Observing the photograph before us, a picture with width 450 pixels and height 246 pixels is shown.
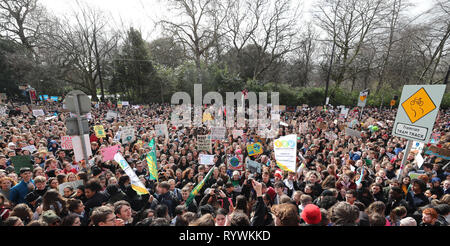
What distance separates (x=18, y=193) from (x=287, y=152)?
5.57m

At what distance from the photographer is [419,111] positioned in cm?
379

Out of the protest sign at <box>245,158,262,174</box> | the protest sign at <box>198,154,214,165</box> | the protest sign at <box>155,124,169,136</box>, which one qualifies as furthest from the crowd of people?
the protest sign at <box>155,124,169,136</box>

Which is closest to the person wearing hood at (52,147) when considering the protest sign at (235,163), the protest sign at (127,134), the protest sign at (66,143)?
the protest sign at (66,143)

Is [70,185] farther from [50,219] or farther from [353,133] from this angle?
[353,133]

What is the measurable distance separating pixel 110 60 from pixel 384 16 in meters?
36.0

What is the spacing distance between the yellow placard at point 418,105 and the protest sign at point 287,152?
6.83ft

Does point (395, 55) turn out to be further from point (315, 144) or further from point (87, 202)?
point (87, 202)

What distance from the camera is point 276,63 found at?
1334 inches

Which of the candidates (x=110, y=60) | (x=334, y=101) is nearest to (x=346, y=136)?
(x=334, y=101)

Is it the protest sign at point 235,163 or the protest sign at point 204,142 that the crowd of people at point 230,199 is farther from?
the protest sign at point 204,142

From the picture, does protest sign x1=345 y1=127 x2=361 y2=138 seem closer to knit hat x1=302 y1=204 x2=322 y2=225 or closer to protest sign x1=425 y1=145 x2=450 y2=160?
protest sign x1=425 y1=145 x2=450 y2=160

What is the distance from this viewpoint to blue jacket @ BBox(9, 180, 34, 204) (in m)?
4.14
